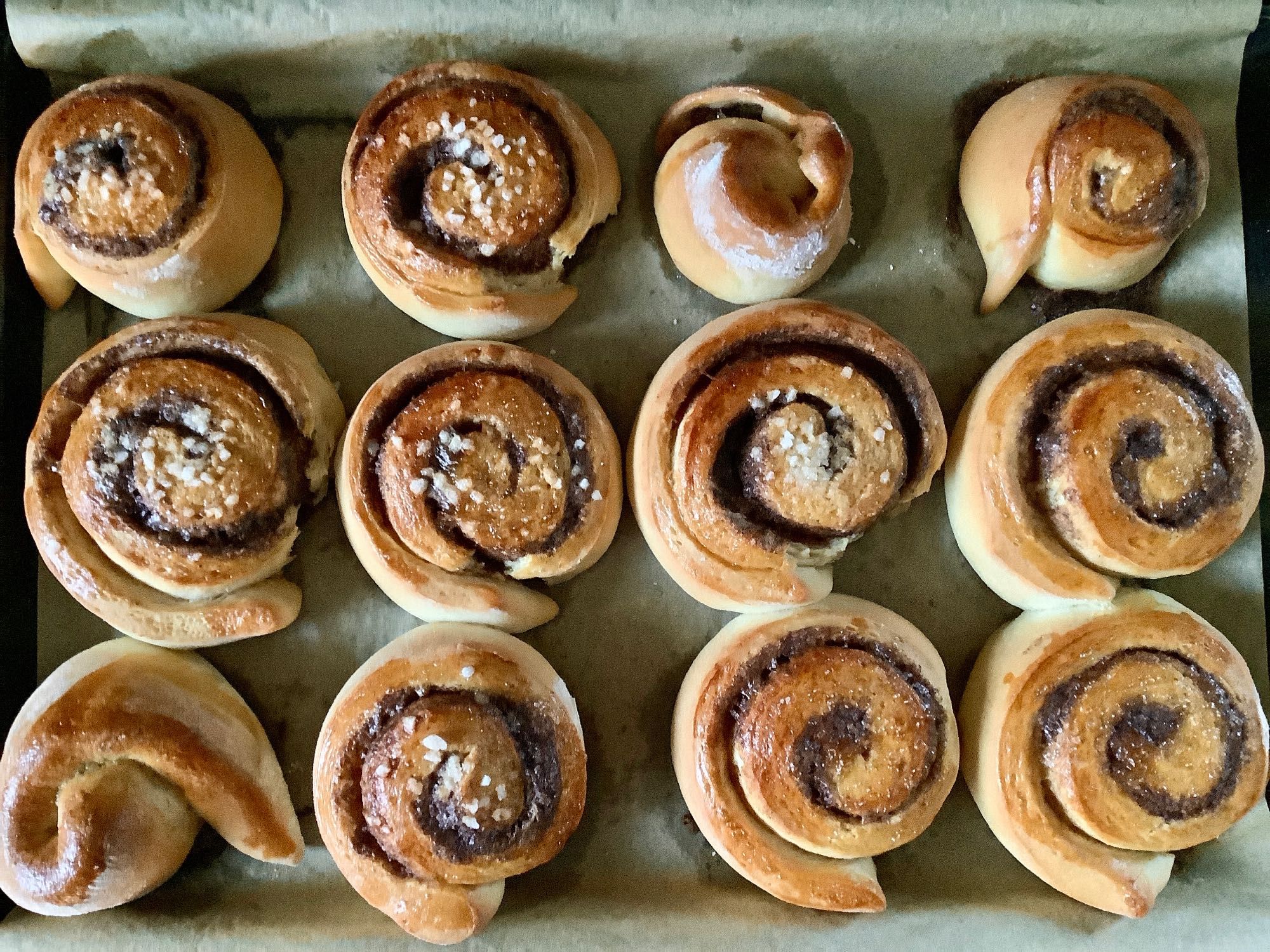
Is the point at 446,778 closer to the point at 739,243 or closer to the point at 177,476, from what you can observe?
the point at 177,476

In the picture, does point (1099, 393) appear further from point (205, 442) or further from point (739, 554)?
point (205, 442)

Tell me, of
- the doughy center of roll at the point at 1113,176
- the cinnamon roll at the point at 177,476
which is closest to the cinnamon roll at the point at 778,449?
the doughy center of roll at the point at 1113,176

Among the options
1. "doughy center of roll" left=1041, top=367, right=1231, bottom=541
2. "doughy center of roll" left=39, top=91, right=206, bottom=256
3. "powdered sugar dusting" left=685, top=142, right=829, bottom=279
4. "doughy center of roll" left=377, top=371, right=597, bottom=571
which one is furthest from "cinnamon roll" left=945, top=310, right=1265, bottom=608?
"doughy center of roll" left=39, top=91, right=206, bottom=256

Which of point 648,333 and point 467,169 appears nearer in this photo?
point 467,169

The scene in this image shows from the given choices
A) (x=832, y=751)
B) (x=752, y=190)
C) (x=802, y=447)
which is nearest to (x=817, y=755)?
(x=832, y=751)

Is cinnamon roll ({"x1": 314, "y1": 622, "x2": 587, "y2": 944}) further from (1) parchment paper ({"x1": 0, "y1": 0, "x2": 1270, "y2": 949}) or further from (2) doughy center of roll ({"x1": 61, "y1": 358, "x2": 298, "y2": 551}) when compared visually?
(2) doughy center of roll ({"x1": 61, "y1": 358, "x2": 298, "y2": 551})
